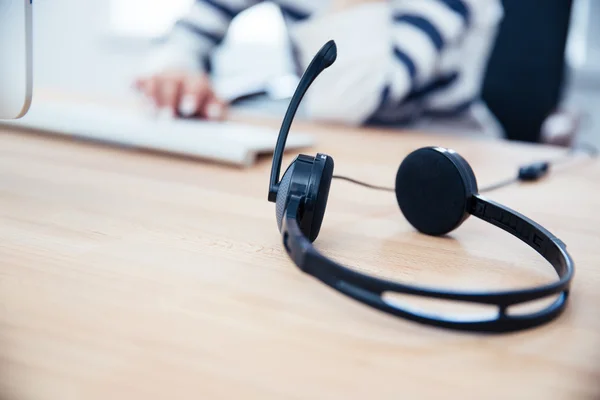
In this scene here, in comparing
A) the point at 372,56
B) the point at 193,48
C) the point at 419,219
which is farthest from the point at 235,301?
the point at 193,48

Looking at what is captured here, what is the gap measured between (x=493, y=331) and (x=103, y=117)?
1.94 feet

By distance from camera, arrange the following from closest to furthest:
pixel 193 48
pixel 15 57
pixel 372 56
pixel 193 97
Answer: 1. pixel 15 57
2. pixel 193 97
3. pixel 372 56
4. pixel 193 48

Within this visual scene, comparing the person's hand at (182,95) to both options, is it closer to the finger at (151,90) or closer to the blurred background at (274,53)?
the finger at (151,90)

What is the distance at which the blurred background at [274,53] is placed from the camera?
4.58ft

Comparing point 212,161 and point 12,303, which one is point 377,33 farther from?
point 12,303

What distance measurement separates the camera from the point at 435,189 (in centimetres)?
40

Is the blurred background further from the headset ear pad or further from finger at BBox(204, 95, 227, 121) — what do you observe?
the headset ear pad

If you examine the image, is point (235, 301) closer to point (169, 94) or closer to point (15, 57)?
point (15, 57)

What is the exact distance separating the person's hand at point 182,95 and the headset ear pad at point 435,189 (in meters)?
0.51

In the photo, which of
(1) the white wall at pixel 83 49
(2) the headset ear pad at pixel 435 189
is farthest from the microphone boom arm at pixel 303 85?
(1) the white wall at pixel 83 49

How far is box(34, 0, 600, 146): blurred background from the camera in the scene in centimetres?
140

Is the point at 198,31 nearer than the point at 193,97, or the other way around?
the point at 193,97

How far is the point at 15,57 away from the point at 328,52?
0.75 feet

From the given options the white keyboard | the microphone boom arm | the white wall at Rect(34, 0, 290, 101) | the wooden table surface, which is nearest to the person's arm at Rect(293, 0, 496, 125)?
the white keyboard
